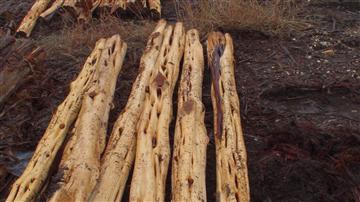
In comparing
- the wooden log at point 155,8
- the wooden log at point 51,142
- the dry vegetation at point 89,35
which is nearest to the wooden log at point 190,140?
the wooden log at point 51,142

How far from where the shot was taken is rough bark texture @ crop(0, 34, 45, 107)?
5387 mm

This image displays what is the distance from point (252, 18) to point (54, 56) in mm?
2518

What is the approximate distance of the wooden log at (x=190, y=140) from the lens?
382 cm

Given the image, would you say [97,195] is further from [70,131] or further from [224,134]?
[224,134]

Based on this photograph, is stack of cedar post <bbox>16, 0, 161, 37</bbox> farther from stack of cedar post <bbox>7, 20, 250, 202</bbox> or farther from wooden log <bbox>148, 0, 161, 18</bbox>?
stack of cedar post <bbox>7, 20, 250, 202</bbox>

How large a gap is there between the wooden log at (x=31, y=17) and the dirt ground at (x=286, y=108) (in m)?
0.16

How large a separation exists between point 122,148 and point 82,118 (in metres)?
0.56

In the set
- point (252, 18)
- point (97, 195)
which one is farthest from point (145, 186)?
point (252, 18)

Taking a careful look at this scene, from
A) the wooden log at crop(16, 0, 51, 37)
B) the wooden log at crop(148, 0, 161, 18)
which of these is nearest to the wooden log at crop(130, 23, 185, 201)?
the wooden log at crop(148, 0, 161, 18)

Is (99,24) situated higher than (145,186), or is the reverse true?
(99,24)

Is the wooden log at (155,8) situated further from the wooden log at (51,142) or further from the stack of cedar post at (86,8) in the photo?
the wooden log at (51,142)

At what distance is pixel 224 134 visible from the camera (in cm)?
450

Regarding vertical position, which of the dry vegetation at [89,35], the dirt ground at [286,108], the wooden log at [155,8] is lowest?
the dirt ground at [286,108]

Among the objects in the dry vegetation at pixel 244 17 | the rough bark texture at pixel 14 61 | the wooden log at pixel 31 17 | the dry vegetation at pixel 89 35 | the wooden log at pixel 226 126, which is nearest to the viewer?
the wooden log at pixel 226 126
